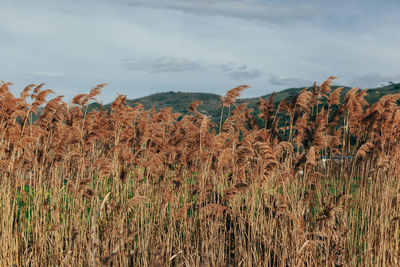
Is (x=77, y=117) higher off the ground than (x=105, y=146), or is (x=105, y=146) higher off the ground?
(x=77, y=117)

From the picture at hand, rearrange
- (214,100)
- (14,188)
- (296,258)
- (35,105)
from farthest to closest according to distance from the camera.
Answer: (214,100) → (35,105) → (14,188) → (296,258)

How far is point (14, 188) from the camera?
5863 millimetres

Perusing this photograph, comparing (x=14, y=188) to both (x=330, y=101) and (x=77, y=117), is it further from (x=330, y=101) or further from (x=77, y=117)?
(x=330, y=101)

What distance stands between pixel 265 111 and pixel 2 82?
4905mm

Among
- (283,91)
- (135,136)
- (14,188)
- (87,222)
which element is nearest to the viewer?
(87,222)

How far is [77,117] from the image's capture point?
7590 mm

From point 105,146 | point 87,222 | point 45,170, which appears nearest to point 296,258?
point 87,222

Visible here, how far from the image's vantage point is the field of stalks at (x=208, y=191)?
14.6 ft

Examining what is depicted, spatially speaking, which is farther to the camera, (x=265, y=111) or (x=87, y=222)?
(x=265, y=111)

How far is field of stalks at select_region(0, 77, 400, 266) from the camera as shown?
4.45 m

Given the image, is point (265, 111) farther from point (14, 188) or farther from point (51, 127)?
point (14, 188)

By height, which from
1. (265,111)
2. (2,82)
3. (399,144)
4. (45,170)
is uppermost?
(2,82)

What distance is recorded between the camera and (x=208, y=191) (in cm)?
532

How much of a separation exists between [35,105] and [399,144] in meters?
6.29
